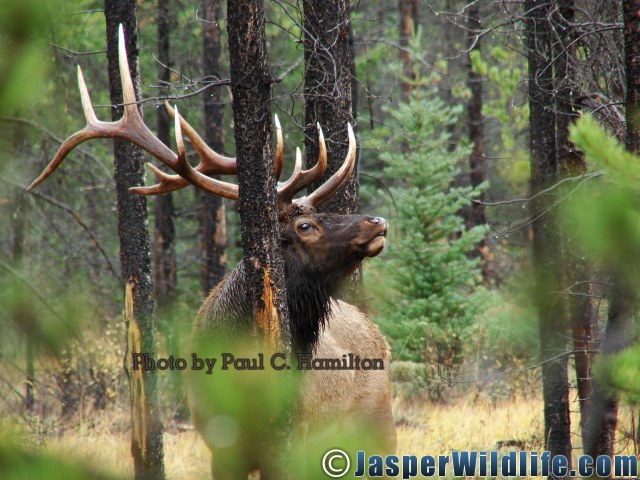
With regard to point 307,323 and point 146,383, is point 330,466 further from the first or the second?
point 146,383

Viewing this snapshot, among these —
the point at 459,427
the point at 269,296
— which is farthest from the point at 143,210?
the point at 459,427

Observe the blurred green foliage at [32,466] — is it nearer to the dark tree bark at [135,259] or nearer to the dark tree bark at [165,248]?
the dark tree bark at [135,259]

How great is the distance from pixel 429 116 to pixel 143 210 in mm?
5519

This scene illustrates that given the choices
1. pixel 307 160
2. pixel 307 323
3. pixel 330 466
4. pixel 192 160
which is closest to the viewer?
pixel 330 466

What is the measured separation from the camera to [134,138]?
521 cm

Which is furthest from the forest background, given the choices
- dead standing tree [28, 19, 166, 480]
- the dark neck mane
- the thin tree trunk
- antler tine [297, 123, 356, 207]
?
the dark neck mane

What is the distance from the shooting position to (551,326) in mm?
6164

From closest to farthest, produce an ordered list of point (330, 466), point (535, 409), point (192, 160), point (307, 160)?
point (330, 466) < point (307, 160) < point (535, 409) < point (192, 160)

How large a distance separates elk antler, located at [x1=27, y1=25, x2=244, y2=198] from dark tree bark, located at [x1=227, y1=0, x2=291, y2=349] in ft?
2.20

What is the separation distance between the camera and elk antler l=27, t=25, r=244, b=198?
4.49m

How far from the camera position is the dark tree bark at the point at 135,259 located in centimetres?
720

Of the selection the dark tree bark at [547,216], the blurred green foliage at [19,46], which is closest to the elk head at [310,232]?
the dark tree bark at [547,216]

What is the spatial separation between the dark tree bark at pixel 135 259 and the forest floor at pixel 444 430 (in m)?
0.47

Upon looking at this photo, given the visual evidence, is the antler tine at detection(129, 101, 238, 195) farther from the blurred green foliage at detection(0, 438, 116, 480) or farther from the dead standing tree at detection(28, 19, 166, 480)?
the blurred green foliage at detection(0, 438, 116, 480)
